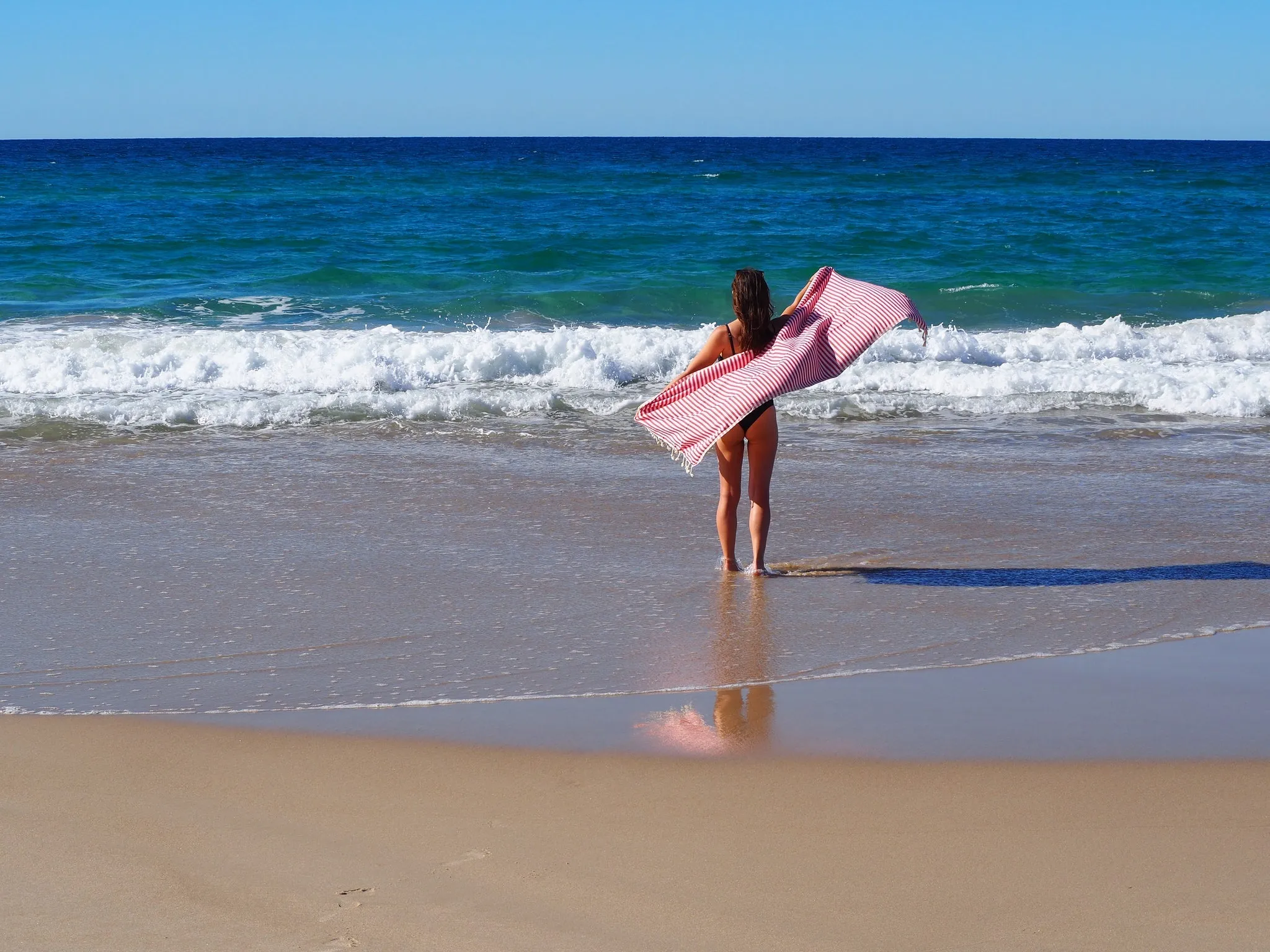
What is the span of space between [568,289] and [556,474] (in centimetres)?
916

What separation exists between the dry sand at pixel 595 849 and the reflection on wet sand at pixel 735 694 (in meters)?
0.16

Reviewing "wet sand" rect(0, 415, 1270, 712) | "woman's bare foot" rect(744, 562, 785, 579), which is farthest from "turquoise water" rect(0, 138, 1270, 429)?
"woman's bare foot" rect(744, 562, 785, 579)

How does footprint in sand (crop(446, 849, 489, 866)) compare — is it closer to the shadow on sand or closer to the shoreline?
the shoreline

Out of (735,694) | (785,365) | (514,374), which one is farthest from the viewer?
(514,374)

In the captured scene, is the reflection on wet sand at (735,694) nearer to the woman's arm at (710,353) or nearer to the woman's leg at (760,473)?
the woman's leg at (760,473)

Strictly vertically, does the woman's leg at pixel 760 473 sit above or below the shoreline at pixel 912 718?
above

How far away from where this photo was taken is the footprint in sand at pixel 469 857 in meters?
3.08

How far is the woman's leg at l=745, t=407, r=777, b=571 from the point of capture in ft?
18.2

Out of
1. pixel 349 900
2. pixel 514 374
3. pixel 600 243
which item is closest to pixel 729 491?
pixel 349 900

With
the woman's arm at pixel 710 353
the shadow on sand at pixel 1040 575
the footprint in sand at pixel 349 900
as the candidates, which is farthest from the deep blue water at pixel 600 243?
the footprint in sand at pixel 349 900

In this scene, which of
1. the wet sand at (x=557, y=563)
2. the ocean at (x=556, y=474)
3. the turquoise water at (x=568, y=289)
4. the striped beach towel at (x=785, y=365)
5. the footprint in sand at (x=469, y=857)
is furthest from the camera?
the turquoise water at (x=568, y=289)

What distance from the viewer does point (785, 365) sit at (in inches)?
211

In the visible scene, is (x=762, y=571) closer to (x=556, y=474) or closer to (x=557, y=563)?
(x=557, y=563)

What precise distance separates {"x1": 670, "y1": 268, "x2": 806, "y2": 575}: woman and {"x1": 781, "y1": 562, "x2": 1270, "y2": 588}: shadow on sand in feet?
0.88
